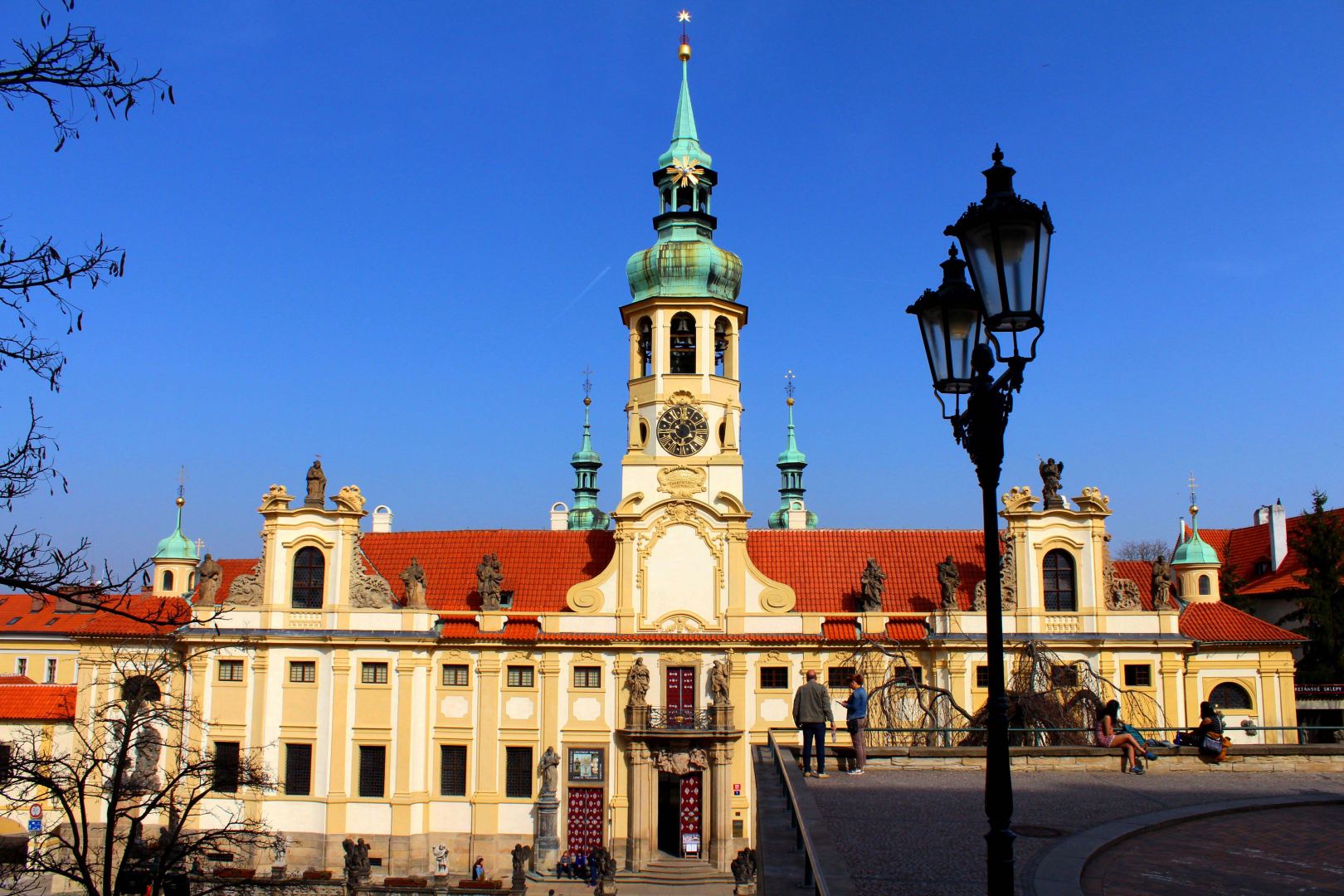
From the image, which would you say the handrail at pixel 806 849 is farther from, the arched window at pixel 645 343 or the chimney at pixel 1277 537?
the chimney at pixel 1277 537

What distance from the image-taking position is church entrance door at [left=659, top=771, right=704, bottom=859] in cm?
3734

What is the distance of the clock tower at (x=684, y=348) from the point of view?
42.8m

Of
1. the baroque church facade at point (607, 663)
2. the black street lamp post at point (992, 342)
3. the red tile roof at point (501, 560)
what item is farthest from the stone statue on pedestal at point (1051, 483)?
the black street lamp post at point (992, 342)

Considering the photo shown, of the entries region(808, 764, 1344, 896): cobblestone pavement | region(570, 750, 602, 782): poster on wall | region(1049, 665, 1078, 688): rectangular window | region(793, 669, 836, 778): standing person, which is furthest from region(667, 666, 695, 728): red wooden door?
region(793, 669, 836, 778): standing person

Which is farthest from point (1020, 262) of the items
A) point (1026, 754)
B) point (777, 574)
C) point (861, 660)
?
point (777, 574)

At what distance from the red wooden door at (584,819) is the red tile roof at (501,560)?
646 cm

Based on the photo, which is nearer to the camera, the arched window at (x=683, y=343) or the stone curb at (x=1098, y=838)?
the stone curb at (x=1098, y=838)

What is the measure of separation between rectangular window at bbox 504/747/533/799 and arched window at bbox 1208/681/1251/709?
23.2m

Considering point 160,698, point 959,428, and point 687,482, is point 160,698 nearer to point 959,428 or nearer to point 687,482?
point 687,482

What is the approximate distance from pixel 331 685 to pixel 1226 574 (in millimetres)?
45605

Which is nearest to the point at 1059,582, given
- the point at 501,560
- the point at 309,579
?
the point at 501,560

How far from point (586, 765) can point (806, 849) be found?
30039 mm

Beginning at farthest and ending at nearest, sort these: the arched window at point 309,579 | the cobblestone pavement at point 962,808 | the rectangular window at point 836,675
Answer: the arched window at point 309,579
the rectangular window at point 836,675
the cobblestone pavement at point 962,808

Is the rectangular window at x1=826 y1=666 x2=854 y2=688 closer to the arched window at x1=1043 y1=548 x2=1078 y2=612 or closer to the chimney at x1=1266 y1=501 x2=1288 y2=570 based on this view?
the arched window at x1=1043 y1=548 x2=1078 y2=612
